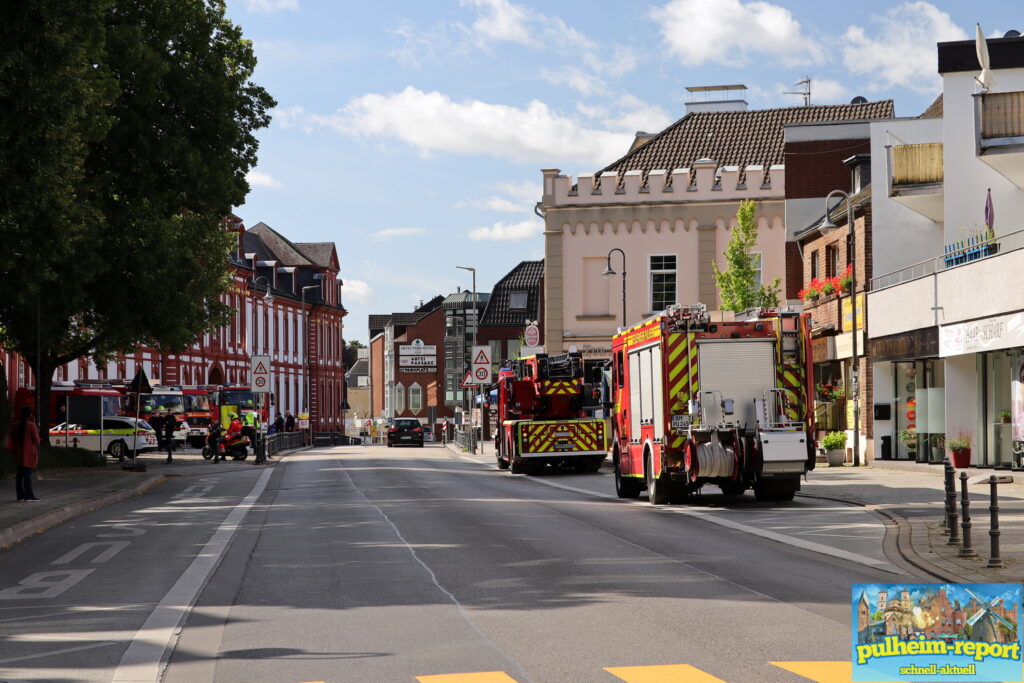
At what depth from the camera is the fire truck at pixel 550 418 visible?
34625 millimetres

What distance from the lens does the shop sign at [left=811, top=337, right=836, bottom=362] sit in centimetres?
3984

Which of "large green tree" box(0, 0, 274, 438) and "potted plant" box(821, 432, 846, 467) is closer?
"large green tree" box(0, 0, 274, 438)

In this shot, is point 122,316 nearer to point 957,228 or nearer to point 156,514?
point 156,514

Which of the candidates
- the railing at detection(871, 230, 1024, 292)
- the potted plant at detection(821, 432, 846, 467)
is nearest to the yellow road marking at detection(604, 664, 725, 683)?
the railing at detection(871, 230, 1024, 292)

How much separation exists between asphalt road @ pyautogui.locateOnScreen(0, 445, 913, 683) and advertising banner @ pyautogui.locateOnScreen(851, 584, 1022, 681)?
3.49 meters

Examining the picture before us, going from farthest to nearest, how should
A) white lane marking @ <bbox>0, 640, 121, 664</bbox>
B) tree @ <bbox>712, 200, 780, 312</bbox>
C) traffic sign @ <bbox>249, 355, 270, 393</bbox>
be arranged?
1. traffic sign @ <bbox>249, 355, 270, 393</bbox>
2. tree @ <bbox>712, 200, 780, 312</bbox>
3. white lane marking @ <bbox>0, 640, 121, 664</bbox>

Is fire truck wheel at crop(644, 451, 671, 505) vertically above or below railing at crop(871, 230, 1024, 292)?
below

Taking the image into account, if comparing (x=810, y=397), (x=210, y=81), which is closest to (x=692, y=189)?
(x=210, y=81)

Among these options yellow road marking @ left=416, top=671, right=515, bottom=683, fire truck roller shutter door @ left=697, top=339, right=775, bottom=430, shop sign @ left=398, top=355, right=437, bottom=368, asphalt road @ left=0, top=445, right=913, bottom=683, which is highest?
shop sign @ left=398, top=355, right=437, bottom=368

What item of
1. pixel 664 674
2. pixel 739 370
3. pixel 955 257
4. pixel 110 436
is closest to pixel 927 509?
pixel 739 370

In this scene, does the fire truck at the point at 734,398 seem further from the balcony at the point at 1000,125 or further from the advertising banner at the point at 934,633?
the advertising banner at the point at 934,633

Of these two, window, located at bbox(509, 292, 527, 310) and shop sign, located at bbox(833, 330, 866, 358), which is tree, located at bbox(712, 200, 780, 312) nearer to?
shop sign, located at bbox(833, 330, 866, 358)


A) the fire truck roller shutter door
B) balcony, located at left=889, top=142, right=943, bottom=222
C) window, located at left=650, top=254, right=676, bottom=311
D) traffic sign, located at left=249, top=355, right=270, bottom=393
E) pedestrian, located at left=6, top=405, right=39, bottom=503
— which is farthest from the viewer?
window, located at left=650, top=254, right=676, bottom=311

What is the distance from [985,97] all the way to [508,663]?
2361 cm
